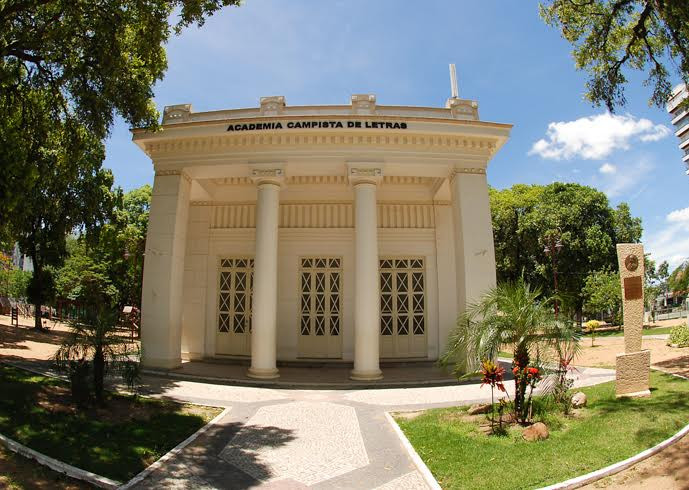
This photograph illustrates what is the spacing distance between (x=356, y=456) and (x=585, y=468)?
3.05m

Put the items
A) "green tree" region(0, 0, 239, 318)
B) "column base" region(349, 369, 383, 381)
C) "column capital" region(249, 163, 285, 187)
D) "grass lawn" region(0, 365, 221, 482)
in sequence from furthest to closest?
"column capital" region(249, 163, 285, 187) → "column base" region(349, 369, 383, 381) → "green tree" region(0, 0, 239, 318) → "grass lawn" region(0, 365, 221, 482)

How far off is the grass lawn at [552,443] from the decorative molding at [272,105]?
9.84 metres

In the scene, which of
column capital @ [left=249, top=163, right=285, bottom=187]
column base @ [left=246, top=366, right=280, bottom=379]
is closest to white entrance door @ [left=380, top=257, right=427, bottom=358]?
column base @ [left=246, top=366, right=280, bottom=379]

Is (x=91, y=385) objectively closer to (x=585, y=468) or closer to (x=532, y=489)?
(x=532, y=489)

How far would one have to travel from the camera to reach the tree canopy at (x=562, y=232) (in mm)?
30688

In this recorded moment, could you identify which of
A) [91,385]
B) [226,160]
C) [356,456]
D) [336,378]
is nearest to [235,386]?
[336,378]

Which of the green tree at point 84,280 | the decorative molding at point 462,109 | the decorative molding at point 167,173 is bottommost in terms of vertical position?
the green tree at point 84,280

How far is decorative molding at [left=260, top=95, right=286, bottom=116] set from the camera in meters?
13.6

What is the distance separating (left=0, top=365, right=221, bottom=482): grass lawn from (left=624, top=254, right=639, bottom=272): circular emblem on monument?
837 centimetres

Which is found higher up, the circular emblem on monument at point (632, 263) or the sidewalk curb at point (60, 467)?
the circular emblem on monument at point (632, 263)

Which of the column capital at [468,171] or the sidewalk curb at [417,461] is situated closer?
the sidewalk curb at [417,461]

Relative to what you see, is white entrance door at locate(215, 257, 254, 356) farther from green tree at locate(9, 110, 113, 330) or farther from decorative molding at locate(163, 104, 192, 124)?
green tree at locate(9, 110, 113, 330)

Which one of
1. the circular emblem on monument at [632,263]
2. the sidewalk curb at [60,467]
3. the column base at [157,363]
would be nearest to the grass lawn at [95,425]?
the sidewalk curb at [60,467]

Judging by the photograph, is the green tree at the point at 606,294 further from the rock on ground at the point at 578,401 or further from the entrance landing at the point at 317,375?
the rock on ground at the point at 578,401
